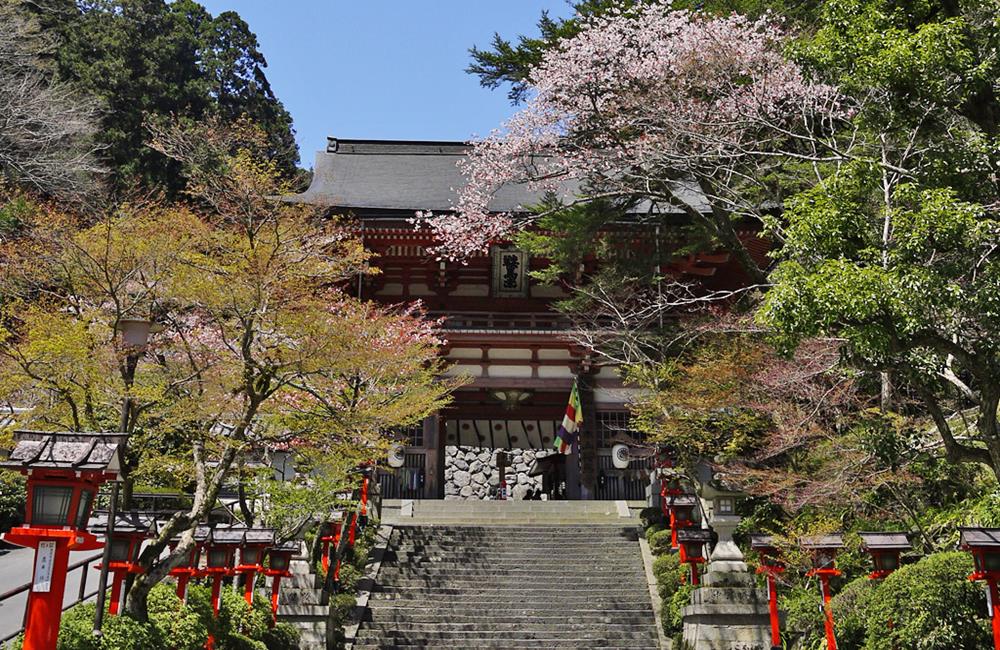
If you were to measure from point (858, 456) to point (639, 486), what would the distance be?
909 centimetres

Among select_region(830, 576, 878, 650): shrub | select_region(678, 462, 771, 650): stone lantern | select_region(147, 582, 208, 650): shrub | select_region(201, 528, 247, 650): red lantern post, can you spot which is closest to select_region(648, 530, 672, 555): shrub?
select_region(678, 462, 771, 650): stone lantern

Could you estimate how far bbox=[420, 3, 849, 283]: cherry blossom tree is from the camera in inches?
459

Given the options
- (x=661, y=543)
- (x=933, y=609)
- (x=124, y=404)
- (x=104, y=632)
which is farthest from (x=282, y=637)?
(x=933, y=609)

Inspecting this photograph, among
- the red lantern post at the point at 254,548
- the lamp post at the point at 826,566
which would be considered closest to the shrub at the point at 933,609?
the lamp post at the point at 826,566

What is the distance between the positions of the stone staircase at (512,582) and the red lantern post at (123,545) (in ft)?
16.2

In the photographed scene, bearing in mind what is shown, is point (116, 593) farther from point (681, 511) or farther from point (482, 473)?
point (482, 473)

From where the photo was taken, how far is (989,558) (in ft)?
24.1

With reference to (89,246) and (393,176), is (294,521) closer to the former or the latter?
(89,246)

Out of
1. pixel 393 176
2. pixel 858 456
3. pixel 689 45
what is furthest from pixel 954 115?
pixel 393 176

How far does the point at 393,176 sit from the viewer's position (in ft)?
80.4

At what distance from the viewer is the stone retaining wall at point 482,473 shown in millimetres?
30484

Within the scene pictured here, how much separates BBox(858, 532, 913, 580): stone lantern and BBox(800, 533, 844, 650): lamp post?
88 cm

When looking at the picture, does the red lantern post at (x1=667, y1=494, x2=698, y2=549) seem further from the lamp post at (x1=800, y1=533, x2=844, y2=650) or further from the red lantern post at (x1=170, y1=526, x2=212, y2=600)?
the red lantern post at (x1=170, y1=526, x2=212, y2=600)

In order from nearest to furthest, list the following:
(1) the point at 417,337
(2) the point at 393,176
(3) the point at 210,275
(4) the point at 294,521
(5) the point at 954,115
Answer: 1. (5) the point at 954,115
2. (3) the point at 210,275
3. (4) the point at 294,521
4. (1) the point at 417,337
5. (2) the point at 393,176
